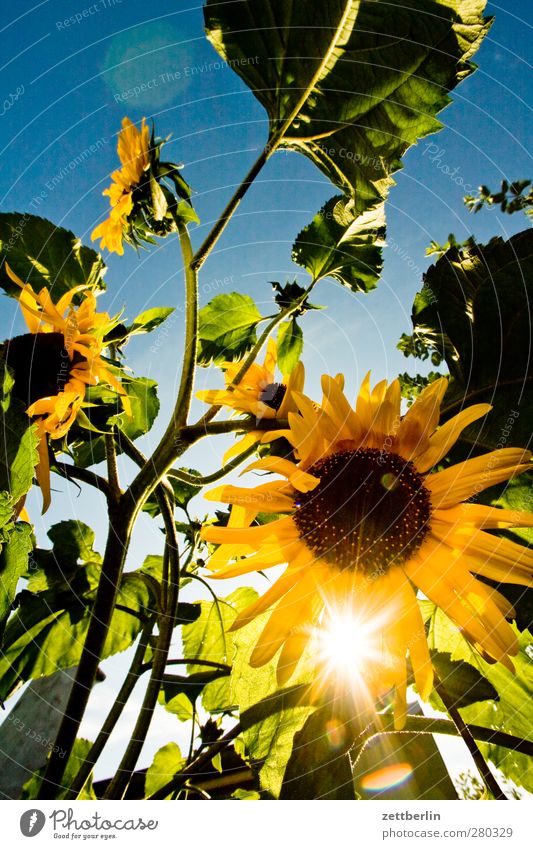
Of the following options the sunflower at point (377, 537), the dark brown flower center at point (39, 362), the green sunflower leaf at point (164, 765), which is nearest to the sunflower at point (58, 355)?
the dark brown flower center at point (39, 362)

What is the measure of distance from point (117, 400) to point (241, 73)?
33cm

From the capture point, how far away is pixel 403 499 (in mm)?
467

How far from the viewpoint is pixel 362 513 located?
18.9 inches

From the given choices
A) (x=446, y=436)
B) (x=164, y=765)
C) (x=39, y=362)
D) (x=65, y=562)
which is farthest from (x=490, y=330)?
(x=164, y=765)

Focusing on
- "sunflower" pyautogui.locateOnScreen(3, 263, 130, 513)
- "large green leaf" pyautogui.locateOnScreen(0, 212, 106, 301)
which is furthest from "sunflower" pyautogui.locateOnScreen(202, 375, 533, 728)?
"large green leaf" pyautogui.locateOnScreen(0, 212, 106, 301)

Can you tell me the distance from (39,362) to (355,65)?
0.41 metres

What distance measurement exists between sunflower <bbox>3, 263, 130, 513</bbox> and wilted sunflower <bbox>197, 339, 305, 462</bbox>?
0.37 ft

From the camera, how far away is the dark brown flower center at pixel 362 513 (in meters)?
0.47

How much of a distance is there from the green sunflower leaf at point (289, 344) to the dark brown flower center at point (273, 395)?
87 mm

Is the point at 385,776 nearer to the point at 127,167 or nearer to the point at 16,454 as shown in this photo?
the point at 16,454

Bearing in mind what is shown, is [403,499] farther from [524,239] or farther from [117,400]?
[117,400]

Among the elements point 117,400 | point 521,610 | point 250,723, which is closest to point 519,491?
point 521,610
